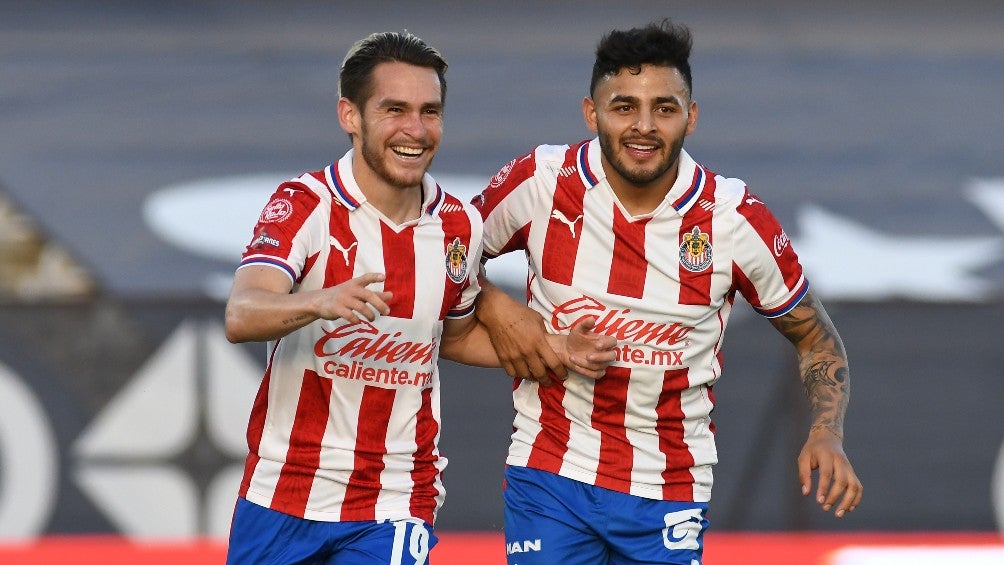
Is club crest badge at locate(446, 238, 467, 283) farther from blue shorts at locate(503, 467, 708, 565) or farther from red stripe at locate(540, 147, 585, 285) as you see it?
blue shorts at locate(503, 467, 708, 565)

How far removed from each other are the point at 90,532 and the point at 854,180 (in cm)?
543

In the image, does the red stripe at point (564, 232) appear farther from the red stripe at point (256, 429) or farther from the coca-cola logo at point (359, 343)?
the red stripe at point (256, 429)

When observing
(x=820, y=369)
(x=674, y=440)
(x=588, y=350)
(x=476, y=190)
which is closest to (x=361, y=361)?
(x=588, y=350)

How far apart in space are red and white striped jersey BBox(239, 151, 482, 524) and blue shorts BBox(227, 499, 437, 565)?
0.03 meters

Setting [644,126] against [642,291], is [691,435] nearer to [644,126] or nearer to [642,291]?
[642,291]

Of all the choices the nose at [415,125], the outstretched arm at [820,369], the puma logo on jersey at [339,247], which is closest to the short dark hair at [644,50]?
the nose at [415,125]

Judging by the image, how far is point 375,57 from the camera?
3.58 meters

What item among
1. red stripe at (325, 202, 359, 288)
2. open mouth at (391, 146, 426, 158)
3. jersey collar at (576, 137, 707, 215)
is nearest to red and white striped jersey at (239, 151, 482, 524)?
red stripe at (325, 202, 359, 288)

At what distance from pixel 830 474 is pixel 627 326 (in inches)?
25.5

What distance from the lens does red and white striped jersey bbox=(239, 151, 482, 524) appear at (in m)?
3.54

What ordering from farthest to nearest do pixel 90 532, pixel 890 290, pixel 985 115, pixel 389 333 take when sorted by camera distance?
1. pixel 985 115
2. pixel 890 290
3. pixel 90 532
4. pixel 389 333

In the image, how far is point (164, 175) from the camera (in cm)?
934

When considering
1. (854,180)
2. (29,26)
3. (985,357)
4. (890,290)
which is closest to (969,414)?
(985,357)

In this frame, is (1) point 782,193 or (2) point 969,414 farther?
(1) point 782,193
